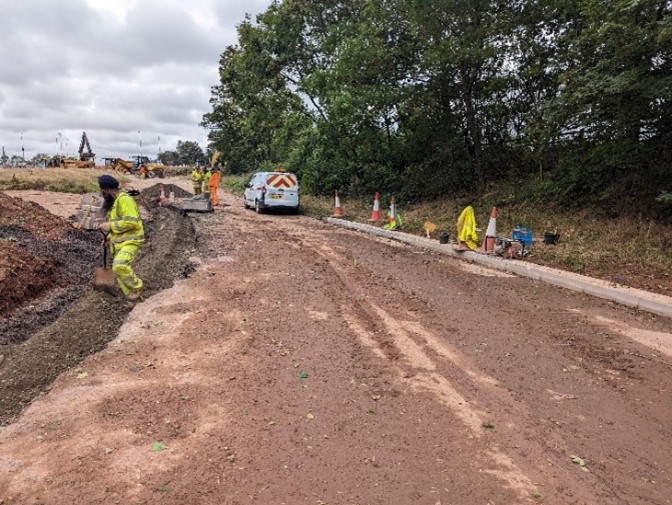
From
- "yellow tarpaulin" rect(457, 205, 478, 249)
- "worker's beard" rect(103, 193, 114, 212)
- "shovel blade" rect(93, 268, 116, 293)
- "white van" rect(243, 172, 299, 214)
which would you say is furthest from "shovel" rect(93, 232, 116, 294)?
"white van" rect(243, 172, 299, 214)

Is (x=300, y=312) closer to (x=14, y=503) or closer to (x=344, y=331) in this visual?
(x=344, y=331)

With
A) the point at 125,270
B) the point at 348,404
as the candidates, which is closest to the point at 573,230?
the point at 348,404

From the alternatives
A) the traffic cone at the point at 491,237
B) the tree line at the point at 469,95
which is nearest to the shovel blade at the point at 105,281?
the traffic cone at the point at 491,237

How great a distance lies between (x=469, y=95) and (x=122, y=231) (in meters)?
14.0

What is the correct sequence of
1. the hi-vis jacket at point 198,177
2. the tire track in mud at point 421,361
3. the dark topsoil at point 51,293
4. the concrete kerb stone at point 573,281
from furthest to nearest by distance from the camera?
1. the hi-vis jacket at point 198,177
2. the concrete kerb stone at point 573,281
3. the dark topsoil at point 51,293
4. the tire track in mud at point 421,361

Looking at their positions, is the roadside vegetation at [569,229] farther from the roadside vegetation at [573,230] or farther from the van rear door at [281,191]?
the van rear door at [281,191]

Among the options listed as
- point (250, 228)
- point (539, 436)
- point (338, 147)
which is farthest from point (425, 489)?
point (338, 147)

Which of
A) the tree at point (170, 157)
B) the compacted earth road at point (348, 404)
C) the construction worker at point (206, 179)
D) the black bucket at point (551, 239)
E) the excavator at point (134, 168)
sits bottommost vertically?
the compacted earth road at point (348, 404)

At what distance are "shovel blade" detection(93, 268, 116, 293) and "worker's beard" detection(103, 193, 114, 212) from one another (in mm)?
872

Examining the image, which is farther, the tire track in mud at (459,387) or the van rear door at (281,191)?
the van rear door at (281,191)

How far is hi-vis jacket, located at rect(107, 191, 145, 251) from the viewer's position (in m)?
6.75

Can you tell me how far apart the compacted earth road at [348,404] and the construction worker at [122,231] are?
0.28 metres

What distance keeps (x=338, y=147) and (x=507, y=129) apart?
22.1 feet

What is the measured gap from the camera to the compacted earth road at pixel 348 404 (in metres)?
3.10
